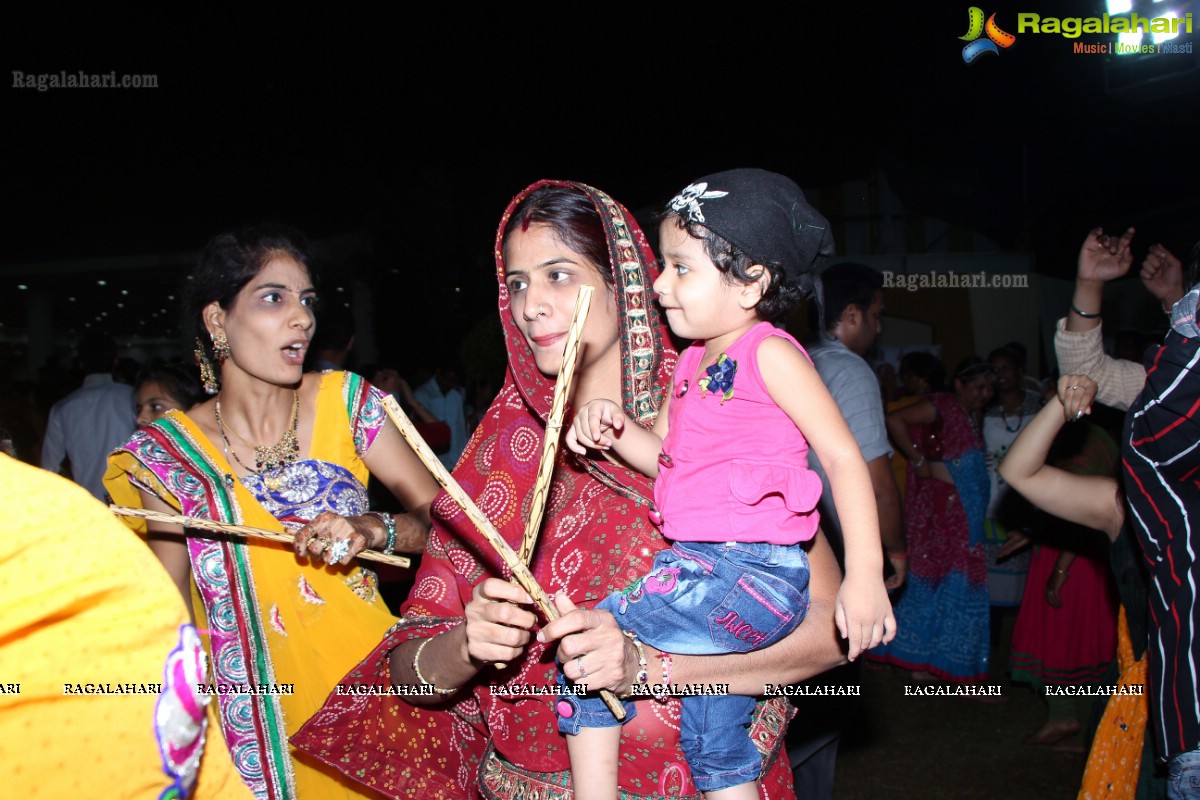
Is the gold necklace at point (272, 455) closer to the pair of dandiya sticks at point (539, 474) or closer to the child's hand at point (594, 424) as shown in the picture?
the child's hand at point (594, 424)

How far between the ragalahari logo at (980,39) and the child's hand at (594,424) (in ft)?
25.8

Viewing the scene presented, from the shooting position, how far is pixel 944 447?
571 centimetres

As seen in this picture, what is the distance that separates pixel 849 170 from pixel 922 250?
26.7 feet

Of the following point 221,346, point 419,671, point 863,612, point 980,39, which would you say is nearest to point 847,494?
point 863,612

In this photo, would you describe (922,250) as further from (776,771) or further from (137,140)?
(776,771)

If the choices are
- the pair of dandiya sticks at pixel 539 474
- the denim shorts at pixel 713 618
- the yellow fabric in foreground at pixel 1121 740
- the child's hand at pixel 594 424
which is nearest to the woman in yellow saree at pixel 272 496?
the child's hand at pixel 594 424

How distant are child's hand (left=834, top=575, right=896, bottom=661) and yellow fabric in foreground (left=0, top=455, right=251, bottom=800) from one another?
1064mm

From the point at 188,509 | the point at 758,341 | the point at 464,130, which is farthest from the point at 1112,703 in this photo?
the point at 464,130

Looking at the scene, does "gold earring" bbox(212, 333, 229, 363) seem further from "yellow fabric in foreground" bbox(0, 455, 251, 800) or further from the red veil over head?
"yellow fabric in foreground" bbox(0, 455, 251, 800)

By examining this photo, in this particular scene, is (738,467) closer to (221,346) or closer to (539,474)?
(539,474)

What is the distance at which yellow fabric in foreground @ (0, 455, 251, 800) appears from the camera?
2.49 ft

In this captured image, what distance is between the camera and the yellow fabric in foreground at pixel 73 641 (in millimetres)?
760

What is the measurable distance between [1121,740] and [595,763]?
1.54 metres

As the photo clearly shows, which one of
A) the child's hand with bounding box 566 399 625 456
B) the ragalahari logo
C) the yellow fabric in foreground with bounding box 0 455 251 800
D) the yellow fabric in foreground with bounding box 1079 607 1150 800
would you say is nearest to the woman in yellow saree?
the child's hand with bounding box 566 399 625 456
